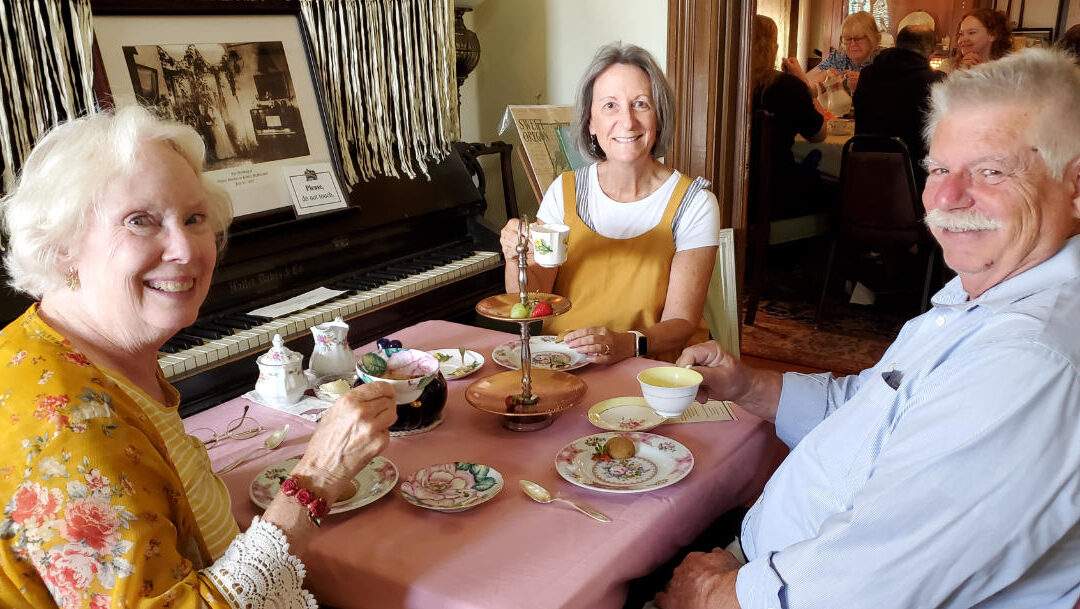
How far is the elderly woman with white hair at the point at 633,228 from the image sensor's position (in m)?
2.16

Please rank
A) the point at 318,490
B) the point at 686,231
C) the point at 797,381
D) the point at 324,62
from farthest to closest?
the point at 324,62, the point at 686,231, the point at 797,381, the point at 318,490

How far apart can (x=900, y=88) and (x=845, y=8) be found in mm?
3660

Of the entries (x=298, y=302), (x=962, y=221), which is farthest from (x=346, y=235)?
(x=962, y=221)

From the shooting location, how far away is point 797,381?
1.55 m

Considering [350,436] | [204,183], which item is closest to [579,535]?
[350,436]

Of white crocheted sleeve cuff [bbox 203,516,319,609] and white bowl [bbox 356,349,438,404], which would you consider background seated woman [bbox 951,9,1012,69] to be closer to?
white bowl [bbox 356,349,438,404]

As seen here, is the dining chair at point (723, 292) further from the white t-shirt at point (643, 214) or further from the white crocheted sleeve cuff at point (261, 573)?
Answer: the white crocheted sleeve cuff at point (261, 573)

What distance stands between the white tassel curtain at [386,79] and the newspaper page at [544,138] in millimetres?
267

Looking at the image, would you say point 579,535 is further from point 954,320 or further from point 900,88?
point 900,88

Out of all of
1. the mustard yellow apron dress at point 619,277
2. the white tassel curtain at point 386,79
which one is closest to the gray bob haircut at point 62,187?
the mustard yellow apron dress at point 619,277

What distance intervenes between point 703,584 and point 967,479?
1.42 ft

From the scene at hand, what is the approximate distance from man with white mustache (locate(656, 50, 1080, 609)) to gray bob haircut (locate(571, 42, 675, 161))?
39.1 inches

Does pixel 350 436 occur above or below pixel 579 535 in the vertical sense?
above

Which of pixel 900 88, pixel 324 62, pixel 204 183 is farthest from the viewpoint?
pixel 900 88
